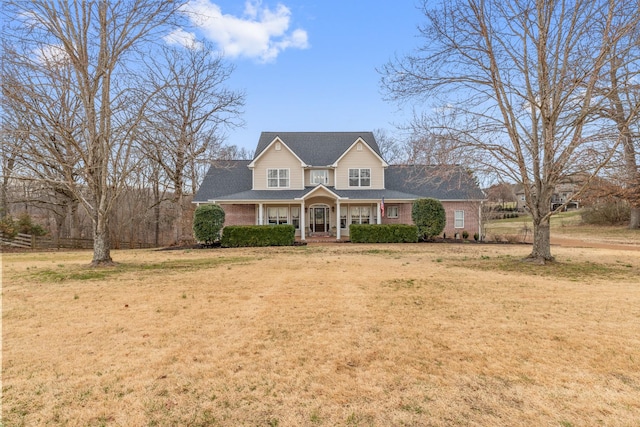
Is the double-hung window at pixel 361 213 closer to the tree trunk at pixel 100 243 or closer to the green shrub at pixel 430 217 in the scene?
the green shrub at pixel 430 217

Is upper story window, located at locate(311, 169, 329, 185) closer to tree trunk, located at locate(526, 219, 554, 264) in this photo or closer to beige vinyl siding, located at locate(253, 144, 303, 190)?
beige vinyl siding, located at locate(253, 144, 303, 190)

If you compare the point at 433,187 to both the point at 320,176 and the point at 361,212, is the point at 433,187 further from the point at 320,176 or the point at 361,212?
the point at 320,176

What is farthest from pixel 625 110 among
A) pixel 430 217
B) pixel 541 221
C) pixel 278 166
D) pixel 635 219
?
pixel 635 219

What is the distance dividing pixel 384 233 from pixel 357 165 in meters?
6.52


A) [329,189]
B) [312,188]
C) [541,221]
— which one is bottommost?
[541,221]

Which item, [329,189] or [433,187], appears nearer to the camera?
[329,189]

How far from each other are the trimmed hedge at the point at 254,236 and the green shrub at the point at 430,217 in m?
8.06

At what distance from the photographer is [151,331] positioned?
4996 millimetres

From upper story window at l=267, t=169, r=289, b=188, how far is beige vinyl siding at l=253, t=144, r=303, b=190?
22 cm

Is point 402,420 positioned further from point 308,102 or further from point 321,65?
point 308,102

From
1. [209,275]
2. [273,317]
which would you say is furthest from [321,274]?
[273,317]

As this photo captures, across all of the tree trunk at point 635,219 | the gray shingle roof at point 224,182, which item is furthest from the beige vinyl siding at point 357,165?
the tree trunk at point 635,219

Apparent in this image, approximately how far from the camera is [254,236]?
20.0 m

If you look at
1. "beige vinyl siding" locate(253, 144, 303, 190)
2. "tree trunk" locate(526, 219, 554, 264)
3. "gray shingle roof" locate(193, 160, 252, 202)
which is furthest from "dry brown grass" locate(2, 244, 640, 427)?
"beige vinyl siding" locate(253, 144, 303, 190)
